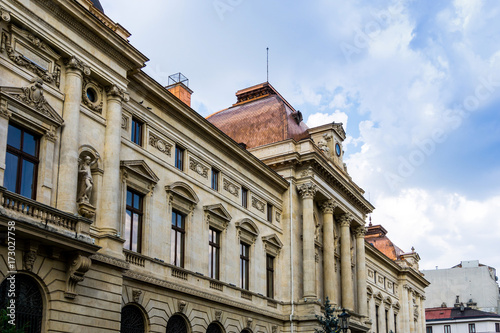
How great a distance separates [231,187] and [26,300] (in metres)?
16.6

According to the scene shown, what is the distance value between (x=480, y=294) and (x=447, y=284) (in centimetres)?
502

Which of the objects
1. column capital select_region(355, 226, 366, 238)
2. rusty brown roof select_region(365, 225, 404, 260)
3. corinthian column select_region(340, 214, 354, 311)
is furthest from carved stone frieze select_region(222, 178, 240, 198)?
rusty brown roof select_region(365, 225, 404, 260)

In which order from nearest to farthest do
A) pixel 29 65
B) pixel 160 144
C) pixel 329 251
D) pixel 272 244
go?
1. pixel 29 65
2. pixel 160 144
3. pixel 272 244
4. pixel 329 251

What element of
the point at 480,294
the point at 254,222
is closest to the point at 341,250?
the point at 254,222

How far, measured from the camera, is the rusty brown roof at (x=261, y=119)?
142 feet

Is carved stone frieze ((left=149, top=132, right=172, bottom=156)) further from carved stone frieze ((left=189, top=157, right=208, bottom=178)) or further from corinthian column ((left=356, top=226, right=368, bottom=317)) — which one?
corinthian column ((left=356, top=226, right=368, bottom=317))

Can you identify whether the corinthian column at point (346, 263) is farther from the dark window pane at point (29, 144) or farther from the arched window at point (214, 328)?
the dark window pane at point (29, 144)

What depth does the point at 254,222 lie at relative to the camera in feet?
120

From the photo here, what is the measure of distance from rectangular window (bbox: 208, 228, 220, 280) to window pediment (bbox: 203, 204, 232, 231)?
1.25ft

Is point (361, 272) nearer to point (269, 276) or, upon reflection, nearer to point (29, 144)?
point (269, 276)

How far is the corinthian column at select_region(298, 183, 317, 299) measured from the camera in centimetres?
3916

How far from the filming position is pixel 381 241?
2904 inches

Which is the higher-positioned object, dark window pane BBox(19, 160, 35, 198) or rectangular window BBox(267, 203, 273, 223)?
rectangular window BBox(267, 203, 273, 223)

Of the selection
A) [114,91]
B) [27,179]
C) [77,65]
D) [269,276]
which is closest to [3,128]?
[27,179]
